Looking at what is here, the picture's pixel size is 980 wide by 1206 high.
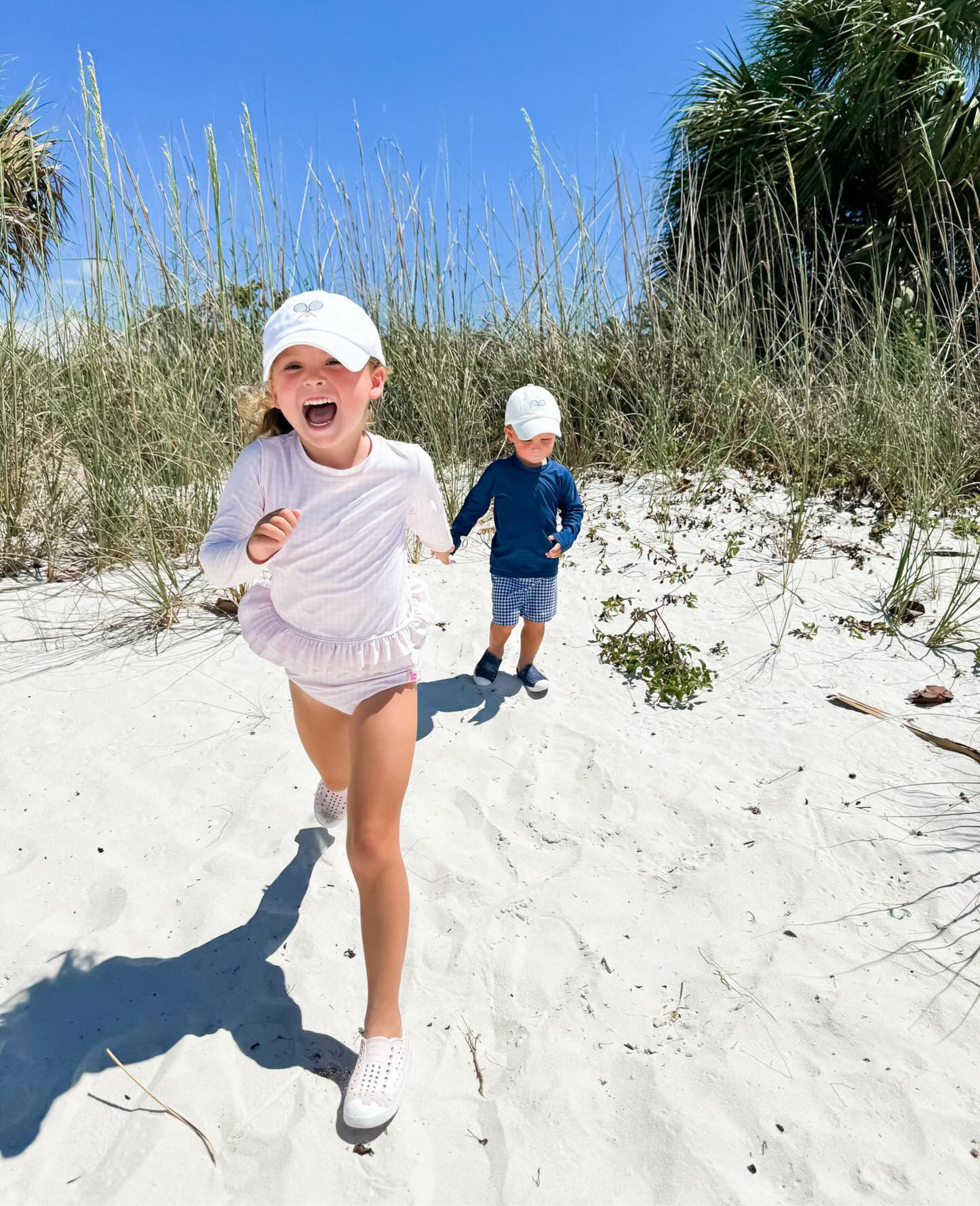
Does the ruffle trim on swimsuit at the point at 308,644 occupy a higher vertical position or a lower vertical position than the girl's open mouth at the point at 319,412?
lower

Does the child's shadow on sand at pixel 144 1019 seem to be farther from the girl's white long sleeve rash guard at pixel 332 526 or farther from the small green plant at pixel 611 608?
the small green plant at pixel 611 608

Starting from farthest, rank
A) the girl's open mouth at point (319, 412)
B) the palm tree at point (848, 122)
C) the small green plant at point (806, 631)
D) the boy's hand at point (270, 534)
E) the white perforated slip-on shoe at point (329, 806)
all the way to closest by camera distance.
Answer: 1. the palm tree at point (848, 122)
2. the small green plant at point (806, 631)
3. the white perforated slip-on shoe at point (329, 806)
4. the girl's open mouth at point (319, 412)
5. the boy's hand at point (270, 534)

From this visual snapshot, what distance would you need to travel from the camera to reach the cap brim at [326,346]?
154cm

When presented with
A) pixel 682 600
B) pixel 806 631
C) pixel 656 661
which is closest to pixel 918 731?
pixel 806 631

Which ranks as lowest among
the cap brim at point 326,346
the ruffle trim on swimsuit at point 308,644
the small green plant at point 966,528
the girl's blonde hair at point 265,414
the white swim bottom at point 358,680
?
the white swim bottom at point 358,680

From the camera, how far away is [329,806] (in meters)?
2.33

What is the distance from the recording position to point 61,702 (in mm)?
3051

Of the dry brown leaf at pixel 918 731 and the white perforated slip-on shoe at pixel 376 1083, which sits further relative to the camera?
the dry brown leaf at pixel 918 731

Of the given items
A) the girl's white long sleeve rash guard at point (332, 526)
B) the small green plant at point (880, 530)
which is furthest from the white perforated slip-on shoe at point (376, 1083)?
the small green plant at point (880, 530)

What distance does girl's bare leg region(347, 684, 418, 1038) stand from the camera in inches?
64.9

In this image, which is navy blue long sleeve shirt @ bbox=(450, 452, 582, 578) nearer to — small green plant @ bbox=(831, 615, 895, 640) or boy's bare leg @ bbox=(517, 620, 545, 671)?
boy's bare leg @ bbox=(517, 620, 545, 671)

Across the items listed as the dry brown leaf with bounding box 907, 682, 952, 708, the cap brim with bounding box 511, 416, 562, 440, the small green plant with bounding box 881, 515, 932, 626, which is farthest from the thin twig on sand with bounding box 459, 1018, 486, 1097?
the small green plant with bounding box 881, 515, 932, 626

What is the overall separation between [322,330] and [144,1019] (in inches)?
61.7

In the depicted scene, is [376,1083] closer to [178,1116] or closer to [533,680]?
[178,1116]
